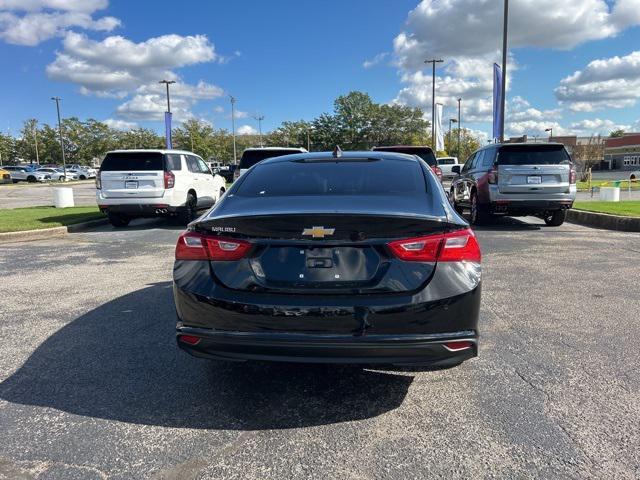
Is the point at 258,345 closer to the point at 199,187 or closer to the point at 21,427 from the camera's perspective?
the point at 21,427

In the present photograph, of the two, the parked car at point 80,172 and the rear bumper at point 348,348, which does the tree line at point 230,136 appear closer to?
the parked car at point 80,172

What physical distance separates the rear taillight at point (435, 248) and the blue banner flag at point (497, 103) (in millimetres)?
22250

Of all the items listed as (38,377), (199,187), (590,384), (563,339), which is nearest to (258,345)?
(38,377)

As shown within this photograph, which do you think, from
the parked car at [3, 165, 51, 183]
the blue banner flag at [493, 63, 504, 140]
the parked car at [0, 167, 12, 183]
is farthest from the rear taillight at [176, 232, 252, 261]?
the parked car at [0, 167, 12, 183]

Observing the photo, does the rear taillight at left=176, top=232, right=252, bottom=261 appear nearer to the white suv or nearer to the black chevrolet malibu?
the black chevrolet malibu

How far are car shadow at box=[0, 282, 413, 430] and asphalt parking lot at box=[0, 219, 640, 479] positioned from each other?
1 cm

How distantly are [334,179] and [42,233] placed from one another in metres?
9.15

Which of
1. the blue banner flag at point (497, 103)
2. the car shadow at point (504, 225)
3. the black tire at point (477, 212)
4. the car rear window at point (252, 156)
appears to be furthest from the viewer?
the blue banner flag at point (497, 103)

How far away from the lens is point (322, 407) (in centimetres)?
316

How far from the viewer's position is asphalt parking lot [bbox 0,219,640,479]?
8.46 feet

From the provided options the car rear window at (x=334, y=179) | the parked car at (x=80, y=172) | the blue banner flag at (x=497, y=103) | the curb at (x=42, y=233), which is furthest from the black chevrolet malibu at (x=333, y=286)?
the parked car at (x=80, y=172)

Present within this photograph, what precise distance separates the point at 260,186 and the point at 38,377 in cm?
209

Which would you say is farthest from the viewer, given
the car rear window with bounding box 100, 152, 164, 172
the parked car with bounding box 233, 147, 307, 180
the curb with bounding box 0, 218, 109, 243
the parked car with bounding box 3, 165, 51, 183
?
the parked car with bounding box 3, 165, 51, 183

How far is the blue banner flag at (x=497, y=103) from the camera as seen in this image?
2345cm
